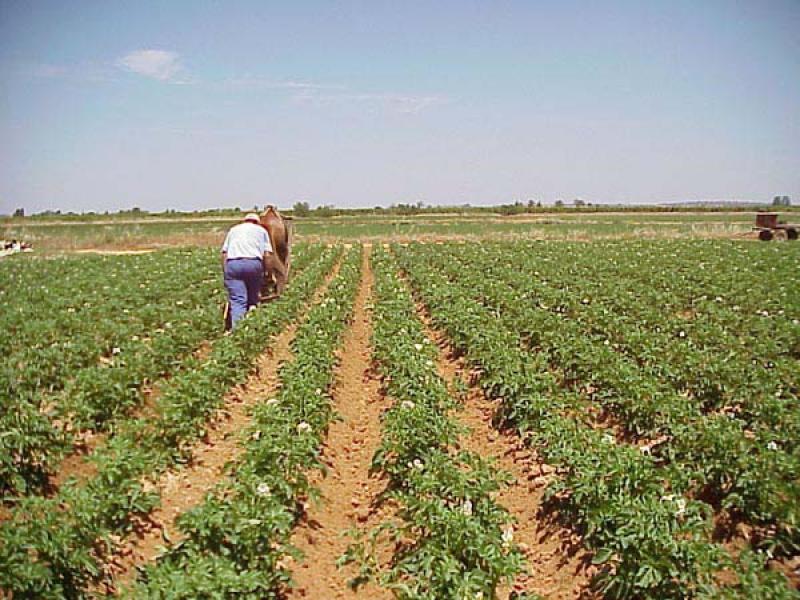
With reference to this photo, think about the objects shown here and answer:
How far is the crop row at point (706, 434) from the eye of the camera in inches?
175

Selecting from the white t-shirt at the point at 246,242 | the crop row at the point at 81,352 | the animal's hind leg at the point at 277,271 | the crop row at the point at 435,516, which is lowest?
the crop row at the point at 435,516

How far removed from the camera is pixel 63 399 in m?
7.01

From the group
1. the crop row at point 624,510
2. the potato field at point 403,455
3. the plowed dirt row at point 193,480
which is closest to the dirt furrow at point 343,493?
the potato field at point 403,455

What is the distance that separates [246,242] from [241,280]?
662 mm

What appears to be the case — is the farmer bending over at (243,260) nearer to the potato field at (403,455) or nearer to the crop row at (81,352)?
the potato field at (403,455)

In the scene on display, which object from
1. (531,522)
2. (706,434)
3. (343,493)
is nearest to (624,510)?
(531,522)

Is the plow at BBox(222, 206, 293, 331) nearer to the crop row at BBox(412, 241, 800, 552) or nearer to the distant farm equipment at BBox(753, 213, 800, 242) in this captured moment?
the crop row at BBox(412, 241, 800, 552)

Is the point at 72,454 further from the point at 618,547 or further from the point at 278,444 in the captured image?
the point at 618,547

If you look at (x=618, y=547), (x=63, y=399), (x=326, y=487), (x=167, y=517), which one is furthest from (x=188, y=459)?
(x=618, y=547)

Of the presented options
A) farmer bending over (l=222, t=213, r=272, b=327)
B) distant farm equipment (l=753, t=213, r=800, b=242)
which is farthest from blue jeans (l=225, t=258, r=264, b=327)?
distant farm equipment (l=753, t=213, r=800, b=242)

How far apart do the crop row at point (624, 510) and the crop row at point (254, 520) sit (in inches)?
76.5

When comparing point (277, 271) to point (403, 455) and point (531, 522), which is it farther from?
point (531, 522)

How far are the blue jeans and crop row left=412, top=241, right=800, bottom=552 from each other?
4696 mm

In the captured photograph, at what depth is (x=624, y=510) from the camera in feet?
12.9
